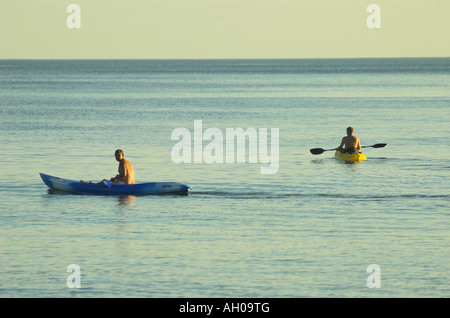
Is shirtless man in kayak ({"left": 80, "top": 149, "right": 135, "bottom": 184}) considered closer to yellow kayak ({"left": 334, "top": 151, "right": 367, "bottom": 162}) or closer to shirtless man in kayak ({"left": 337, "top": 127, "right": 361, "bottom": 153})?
shirtless man in kayak ({"left": 337, "top": 127, "right": 361, "bottom": 153})

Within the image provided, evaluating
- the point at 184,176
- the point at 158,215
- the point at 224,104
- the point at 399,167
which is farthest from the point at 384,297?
the point at 224,104

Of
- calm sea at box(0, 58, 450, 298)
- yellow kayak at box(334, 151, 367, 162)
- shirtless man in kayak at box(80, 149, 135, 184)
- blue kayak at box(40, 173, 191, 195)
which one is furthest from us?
yellow kayak at box(334, 151, 367, 162)

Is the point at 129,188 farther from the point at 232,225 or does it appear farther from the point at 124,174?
the point at 232,225

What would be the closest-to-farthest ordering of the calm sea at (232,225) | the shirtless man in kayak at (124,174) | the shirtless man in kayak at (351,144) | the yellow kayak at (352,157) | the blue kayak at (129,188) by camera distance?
the calm sea at (232,225), the shirtless man in kayak at (124,174), the blue kayak at (129,188), the shirtless man in kayak at (351,144), the yellow kayak at (352,157)

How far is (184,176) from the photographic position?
31203mm

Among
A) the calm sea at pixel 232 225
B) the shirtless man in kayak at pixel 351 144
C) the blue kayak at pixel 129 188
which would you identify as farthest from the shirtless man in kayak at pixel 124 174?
the shirtless man in kayak at pixel 351 144

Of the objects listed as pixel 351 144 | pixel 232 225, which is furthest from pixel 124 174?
pixel 351 144

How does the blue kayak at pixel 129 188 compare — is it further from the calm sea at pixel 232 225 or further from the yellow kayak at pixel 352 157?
the yellow kayak at pixel 352 157

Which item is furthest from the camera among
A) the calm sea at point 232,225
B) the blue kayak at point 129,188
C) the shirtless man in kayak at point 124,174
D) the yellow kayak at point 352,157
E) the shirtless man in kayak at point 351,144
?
the yellow kayak at point 352,157

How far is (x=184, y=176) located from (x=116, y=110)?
45.9 metres

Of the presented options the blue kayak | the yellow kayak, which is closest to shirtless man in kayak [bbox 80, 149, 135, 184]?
the blue kayak

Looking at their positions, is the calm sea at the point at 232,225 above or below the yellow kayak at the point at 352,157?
below
